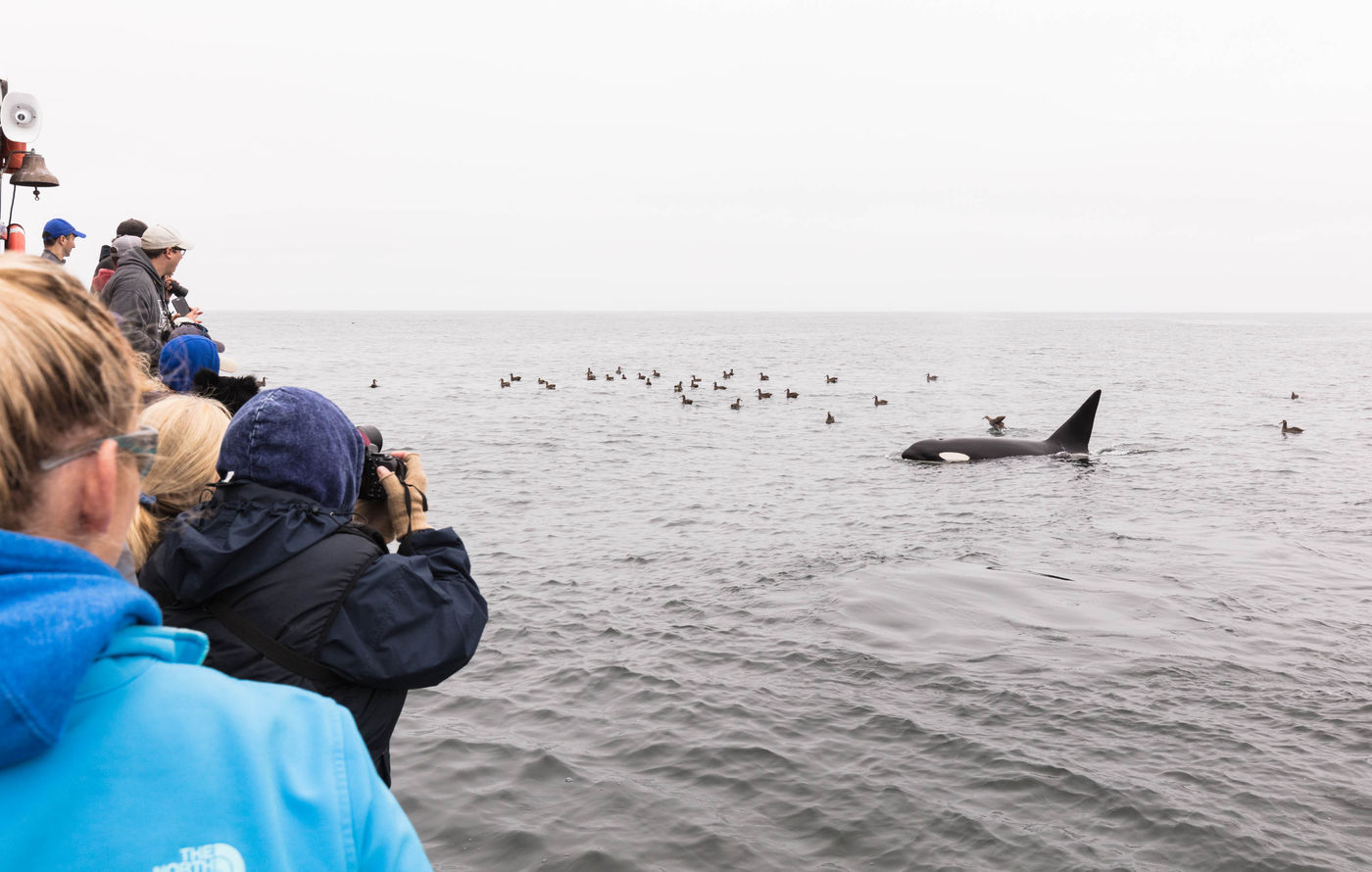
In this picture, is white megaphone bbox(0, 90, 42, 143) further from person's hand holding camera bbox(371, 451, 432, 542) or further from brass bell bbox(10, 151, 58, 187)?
person's hand holding camera bbox(371, 451, 432, 542)

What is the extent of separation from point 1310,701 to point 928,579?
503 cm

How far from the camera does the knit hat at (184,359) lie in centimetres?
483

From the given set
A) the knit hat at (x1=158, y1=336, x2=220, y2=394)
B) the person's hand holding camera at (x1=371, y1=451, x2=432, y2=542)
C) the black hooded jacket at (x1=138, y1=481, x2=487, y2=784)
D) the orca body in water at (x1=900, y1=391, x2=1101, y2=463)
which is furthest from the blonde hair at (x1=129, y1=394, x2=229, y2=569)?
the orca body in water at (x1=900, y1=391, x2=1101, y2=463)

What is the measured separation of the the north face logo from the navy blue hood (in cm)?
185

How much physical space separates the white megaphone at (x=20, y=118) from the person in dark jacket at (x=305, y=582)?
18.0ft

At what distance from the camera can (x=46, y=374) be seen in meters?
1.14

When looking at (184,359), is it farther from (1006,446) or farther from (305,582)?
(1006,446)

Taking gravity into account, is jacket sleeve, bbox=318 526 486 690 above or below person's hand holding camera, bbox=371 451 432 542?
below

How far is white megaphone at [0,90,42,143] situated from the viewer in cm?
663

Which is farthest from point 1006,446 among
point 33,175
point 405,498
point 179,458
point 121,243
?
point 179,458

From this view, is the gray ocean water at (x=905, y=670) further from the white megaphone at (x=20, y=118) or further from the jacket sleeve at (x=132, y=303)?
the white megaphone at (x=20, y=118)

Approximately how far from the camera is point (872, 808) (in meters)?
7.19

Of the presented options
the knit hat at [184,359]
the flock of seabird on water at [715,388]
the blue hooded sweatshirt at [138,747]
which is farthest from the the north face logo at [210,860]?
the flock of seabird on water at [715,388]

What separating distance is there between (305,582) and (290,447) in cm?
44
